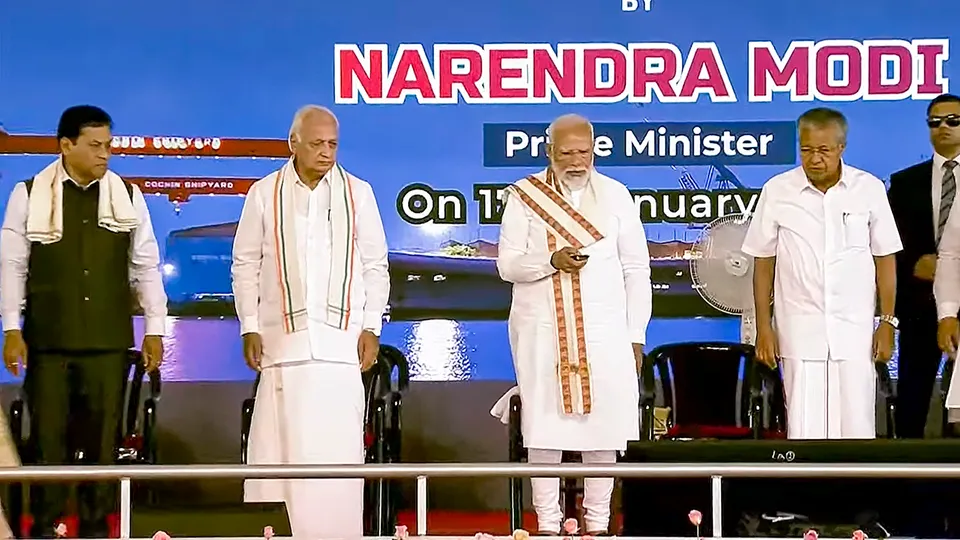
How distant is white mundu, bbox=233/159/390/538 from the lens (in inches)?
169

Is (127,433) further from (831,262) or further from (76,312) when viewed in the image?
(831,262)

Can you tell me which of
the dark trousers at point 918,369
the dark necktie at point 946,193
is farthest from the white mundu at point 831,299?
the dark trousers at point 918,369

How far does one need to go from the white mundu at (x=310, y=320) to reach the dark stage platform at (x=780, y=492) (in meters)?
1.75

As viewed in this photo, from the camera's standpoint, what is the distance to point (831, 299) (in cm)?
451

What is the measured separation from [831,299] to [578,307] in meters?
0.88

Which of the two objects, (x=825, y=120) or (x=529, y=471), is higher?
(x=825, y=120)

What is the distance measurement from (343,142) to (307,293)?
40.3 inches

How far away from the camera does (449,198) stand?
523 cm

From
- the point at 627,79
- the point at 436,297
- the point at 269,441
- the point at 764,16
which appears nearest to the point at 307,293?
the point at 269,441

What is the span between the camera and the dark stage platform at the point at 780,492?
8.60 ft

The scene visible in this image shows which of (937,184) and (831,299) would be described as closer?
(831,299)

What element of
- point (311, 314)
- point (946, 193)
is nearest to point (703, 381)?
point (946, 193)

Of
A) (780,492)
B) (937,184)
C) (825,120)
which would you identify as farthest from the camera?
(937,184)

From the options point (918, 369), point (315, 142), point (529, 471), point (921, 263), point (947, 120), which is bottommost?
point (529, 471)
